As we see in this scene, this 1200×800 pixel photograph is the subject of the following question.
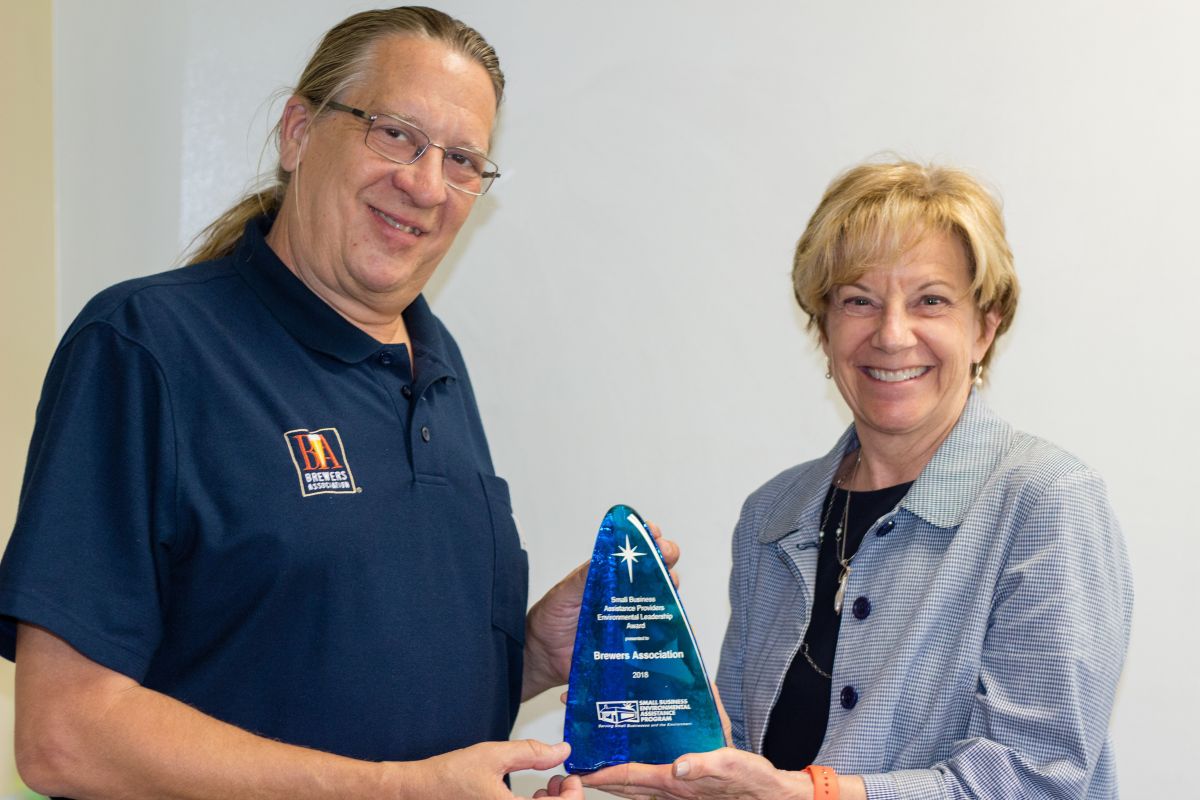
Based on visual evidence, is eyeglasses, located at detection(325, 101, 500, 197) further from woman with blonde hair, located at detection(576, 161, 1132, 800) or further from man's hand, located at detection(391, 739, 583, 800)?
man's hand, located at detection(391, 739, 583, 800)

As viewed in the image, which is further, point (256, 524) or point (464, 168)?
point (464, 168)

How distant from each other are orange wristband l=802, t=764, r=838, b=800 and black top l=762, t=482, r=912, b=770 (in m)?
0.13

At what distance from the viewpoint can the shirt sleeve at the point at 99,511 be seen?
1002 millimetres

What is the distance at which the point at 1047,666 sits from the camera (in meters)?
1.13

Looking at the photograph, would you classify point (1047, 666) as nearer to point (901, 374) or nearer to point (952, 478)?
point (952, 478)

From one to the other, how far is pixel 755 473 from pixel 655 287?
34 cm

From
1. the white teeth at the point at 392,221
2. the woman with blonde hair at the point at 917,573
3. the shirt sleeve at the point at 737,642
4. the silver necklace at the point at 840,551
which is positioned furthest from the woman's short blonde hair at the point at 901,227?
the white teeth at the point at 392,221

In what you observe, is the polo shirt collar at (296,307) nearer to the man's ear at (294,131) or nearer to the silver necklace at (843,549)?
the man's ear at (294,131)

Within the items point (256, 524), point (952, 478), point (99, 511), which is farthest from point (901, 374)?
point (99, 511)

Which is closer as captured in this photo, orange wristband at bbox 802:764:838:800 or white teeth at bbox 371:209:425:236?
orange wristband at bbox 802:764:838:800

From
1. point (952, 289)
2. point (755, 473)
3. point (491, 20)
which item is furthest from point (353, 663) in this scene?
point (491, 20)

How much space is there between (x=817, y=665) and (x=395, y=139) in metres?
0.75

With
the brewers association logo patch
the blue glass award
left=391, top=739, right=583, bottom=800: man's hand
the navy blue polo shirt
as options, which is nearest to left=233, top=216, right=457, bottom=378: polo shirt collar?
the navy blue polo shirt

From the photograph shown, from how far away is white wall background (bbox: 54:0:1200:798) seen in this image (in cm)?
165
